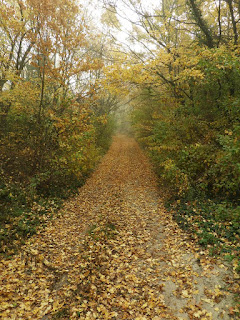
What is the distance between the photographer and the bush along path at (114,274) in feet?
13.5

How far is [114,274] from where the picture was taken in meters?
5.12

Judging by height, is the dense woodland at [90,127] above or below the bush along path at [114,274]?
above

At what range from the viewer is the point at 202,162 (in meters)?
8.39

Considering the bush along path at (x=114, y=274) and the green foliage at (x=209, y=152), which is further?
the green foliage at (x=209, y=152)

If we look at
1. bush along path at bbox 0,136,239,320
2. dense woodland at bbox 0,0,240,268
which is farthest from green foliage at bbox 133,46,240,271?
bush along path at bbox 0,136,239,320

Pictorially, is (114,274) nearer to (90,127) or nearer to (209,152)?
(209,152)

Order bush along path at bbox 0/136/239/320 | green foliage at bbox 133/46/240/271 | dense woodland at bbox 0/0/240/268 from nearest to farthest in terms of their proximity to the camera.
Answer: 1. bush along path at bbox 0/136/239/320
2. green foliage at bbox 133/46/240/271
3. dense woodland at bbox 0/0/240/268

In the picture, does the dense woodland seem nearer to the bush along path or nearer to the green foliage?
the green foliage

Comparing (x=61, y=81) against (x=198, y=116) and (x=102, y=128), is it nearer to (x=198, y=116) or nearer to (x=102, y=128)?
(x=198, y=116)

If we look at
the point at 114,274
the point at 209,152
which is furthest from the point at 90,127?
the point at 114,274

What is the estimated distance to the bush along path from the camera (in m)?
4.11

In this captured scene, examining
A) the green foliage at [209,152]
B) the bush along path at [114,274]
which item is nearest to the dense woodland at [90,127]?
the green foliage at [209,152]

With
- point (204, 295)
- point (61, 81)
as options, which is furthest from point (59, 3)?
point (204, 295)

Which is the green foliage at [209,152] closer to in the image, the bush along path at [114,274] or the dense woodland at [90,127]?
the dense woodland at [90,127]
